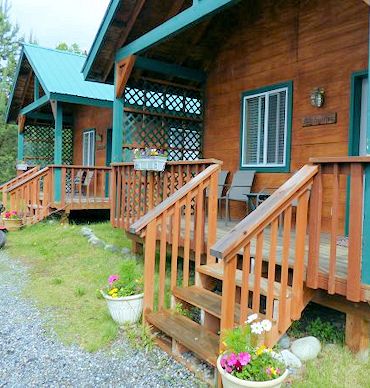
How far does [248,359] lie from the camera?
7.68 feet

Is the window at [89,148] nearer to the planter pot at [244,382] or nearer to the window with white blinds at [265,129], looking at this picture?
the window with white blinds at [265,129]

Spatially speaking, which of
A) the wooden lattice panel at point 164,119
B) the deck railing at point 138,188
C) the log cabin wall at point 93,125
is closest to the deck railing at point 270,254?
the deck railing at point 138,188

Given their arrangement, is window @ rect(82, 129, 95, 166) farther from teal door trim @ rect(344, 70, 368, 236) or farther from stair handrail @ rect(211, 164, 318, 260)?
stair handrail @ rect(211, 164, 318, 260)

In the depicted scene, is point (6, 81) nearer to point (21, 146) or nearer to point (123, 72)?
point (21, 146)

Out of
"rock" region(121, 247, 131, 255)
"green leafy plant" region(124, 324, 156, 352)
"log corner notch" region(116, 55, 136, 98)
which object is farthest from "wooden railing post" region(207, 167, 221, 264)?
"log corner notch" region(116, 55, 136, 98)

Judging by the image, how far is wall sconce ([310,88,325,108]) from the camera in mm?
5332

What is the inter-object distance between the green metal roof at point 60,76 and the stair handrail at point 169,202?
286 inches

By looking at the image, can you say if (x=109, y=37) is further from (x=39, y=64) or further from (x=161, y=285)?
(x=39, y=64)

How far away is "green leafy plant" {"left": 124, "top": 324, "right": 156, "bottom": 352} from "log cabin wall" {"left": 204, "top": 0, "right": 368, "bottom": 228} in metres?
2.93

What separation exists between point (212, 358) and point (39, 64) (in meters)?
10.5

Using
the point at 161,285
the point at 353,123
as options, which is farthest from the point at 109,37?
the point at 161,285

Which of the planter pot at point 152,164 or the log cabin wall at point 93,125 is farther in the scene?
the log cabin wall at point 93,125

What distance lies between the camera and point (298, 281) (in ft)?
9.41

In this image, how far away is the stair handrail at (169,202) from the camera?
3492mm
